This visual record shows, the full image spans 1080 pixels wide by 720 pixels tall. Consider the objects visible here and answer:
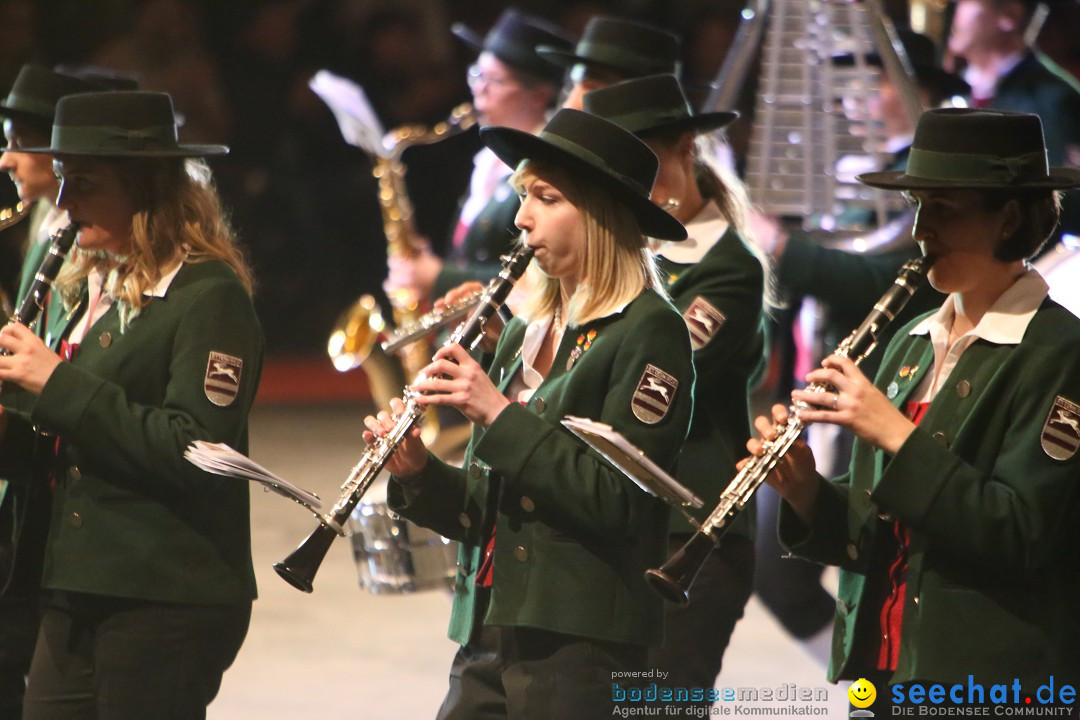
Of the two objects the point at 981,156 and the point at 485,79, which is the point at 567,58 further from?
the point at 981,156

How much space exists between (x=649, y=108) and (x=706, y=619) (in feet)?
3.80

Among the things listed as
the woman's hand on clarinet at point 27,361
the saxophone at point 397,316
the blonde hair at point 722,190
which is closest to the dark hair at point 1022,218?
the blonde hair at point 722,190

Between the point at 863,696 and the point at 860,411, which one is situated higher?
the point at 860,411

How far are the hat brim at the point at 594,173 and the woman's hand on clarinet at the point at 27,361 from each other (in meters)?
0.92

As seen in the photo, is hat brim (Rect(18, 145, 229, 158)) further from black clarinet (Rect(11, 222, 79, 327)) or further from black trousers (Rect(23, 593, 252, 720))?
black trousers (Rect(23, 593, 252, 720))

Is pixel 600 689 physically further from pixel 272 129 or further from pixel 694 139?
pixel 272 129

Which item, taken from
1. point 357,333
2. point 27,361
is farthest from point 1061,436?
point 357,333

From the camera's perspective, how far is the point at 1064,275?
3.67 metres

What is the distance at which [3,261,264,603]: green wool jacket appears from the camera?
286 cm

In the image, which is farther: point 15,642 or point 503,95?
point 503,95

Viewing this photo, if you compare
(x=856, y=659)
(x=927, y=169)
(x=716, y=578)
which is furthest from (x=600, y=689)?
(x=927, y=169)

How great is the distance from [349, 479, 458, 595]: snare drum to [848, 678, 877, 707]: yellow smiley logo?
1525 mm

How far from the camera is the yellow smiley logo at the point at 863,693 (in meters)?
2.69

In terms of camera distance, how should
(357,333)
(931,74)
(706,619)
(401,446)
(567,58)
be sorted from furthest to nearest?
1. (357,333)
2. (931,74)
3. (567,58)
4. (706,619)
5. (401,446)
